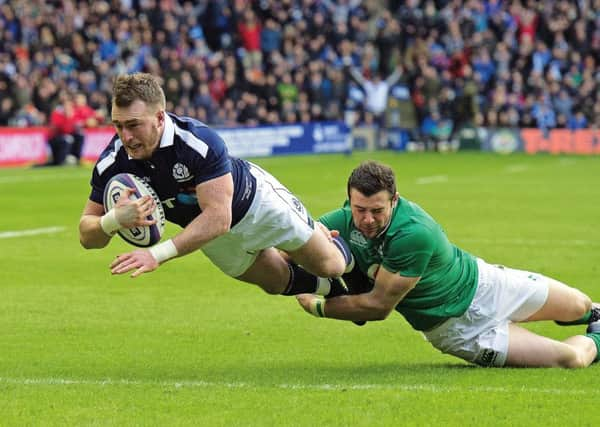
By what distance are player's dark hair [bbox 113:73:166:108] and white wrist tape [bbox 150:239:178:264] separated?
32.4 inches

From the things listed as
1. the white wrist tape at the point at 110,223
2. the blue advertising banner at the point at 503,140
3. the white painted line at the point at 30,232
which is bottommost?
the blue advertising banner at the point at 503,140

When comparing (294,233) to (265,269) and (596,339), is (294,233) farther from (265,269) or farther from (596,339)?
(596,339)

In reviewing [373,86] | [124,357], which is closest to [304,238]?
[124,357]

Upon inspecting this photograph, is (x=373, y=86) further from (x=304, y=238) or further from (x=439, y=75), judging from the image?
(x=304, y=238)

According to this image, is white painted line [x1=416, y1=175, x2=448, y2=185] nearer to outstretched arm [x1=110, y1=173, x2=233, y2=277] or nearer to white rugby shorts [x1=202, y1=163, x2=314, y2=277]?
white rugby shorts [x1=202, y1=163, x2=314, y2=277]

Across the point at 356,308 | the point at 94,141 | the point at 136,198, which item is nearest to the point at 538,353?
the point at 356,308

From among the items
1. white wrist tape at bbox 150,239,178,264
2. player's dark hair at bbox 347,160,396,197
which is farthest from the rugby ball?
player's dark hair at bbox 347,160,396,197

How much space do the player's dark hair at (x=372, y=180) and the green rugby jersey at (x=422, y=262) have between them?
0.26m

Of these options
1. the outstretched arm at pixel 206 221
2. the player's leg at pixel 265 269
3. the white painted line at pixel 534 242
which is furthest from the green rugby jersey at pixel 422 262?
the white painted line at pixel 534 242

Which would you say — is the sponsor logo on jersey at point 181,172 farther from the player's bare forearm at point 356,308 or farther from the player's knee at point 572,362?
the player's knee at point 572,362

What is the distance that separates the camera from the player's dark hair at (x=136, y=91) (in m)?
7.29

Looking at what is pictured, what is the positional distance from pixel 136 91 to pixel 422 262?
6.52 feet

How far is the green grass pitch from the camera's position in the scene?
674 centimetres

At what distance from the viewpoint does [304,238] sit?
8453 mm
